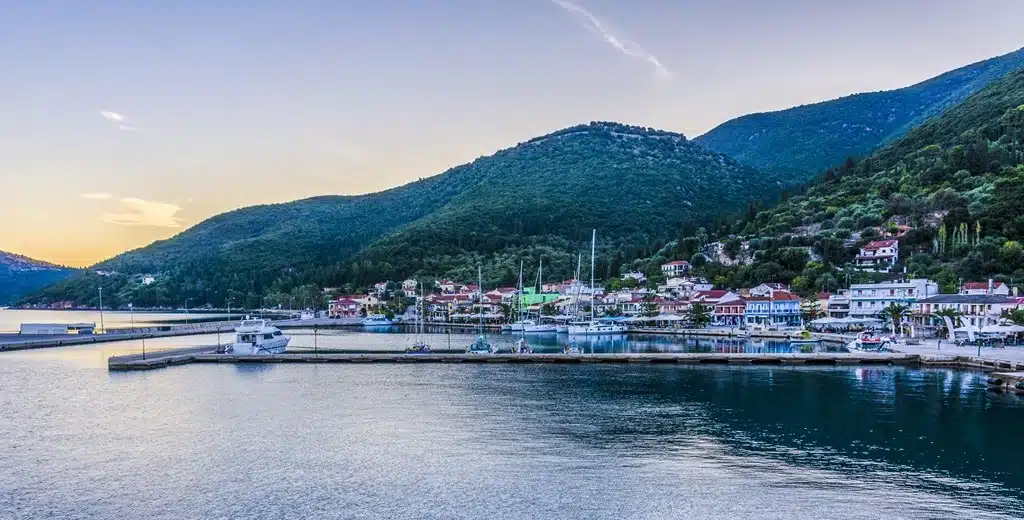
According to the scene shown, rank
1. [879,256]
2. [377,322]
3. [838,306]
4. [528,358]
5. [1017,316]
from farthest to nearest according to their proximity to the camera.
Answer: [377,322] → [879,256] → [838,306] → [1017,316] → [528,358]

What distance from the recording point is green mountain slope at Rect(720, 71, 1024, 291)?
76.6 m

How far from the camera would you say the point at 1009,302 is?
55250 millimetres

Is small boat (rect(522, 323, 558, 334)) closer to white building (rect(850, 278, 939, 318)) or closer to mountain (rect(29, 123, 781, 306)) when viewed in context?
white building (rect(850, 278, 939, 318))

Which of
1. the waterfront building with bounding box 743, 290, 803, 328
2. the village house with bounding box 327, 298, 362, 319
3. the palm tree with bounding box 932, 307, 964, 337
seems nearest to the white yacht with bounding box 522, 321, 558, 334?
the waterfront building with bounding box 743, 290, 803, 328

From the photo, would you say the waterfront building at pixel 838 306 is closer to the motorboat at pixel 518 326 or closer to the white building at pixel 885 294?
the white building at pixel 885 294

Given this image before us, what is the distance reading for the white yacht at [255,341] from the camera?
181 feet

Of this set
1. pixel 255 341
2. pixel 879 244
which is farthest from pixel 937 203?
pixel 255 341

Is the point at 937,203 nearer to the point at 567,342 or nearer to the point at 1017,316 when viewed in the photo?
the point at 1017,316

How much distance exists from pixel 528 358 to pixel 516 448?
1028 inches

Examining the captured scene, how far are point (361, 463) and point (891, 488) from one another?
48.0ft

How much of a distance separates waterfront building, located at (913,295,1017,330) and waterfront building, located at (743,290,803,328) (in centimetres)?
1446

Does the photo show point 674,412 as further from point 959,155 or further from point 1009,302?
point 959,155

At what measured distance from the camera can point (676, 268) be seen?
3999 inches

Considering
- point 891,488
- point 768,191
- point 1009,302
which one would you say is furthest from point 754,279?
point 768,191
